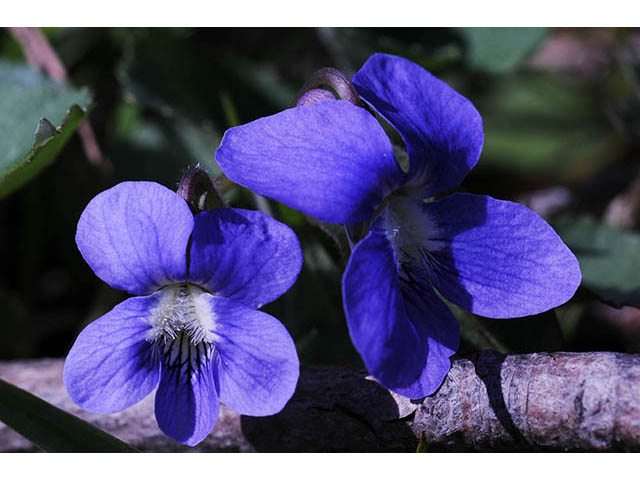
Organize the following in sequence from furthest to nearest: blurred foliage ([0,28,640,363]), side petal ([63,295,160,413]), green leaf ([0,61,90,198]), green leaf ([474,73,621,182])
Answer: green leaf ([474,73,621,182]) → blurred foliage ([0,28,640,363]) → green leaf ([0,61,90,198]) → side petal ([63,295,160,413])

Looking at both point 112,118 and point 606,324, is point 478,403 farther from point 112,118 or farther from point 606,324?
point 112,118

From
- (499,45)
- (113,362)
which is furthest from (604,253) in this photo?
(113,362)

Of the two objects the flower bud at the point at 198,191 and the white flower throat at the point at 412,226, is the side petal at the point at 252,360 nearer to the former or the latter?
the flower bud at the point at 198,191

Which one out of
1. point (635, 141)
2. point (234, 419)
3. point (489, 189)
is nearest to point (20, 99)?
point (234, 419)

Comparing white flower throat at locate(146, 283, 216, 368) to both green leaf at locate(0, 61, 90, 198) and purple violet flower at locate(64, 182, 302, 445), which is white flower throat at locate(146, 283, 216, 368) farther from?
green leaf at locate(0, 61, 90, 198)

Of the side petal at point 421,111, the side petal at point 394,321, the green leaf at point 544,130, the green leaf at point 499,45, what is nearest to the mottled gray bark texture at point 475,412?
the side petal at point 394,321

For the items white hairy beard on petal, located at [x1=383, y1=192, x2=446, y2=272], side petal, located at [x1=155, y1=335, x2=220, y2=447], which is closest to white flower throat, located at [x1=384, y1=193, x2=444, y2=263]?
white hairy beard on petal, located at [x1=383, y1=192, x2=446, y2=272]
